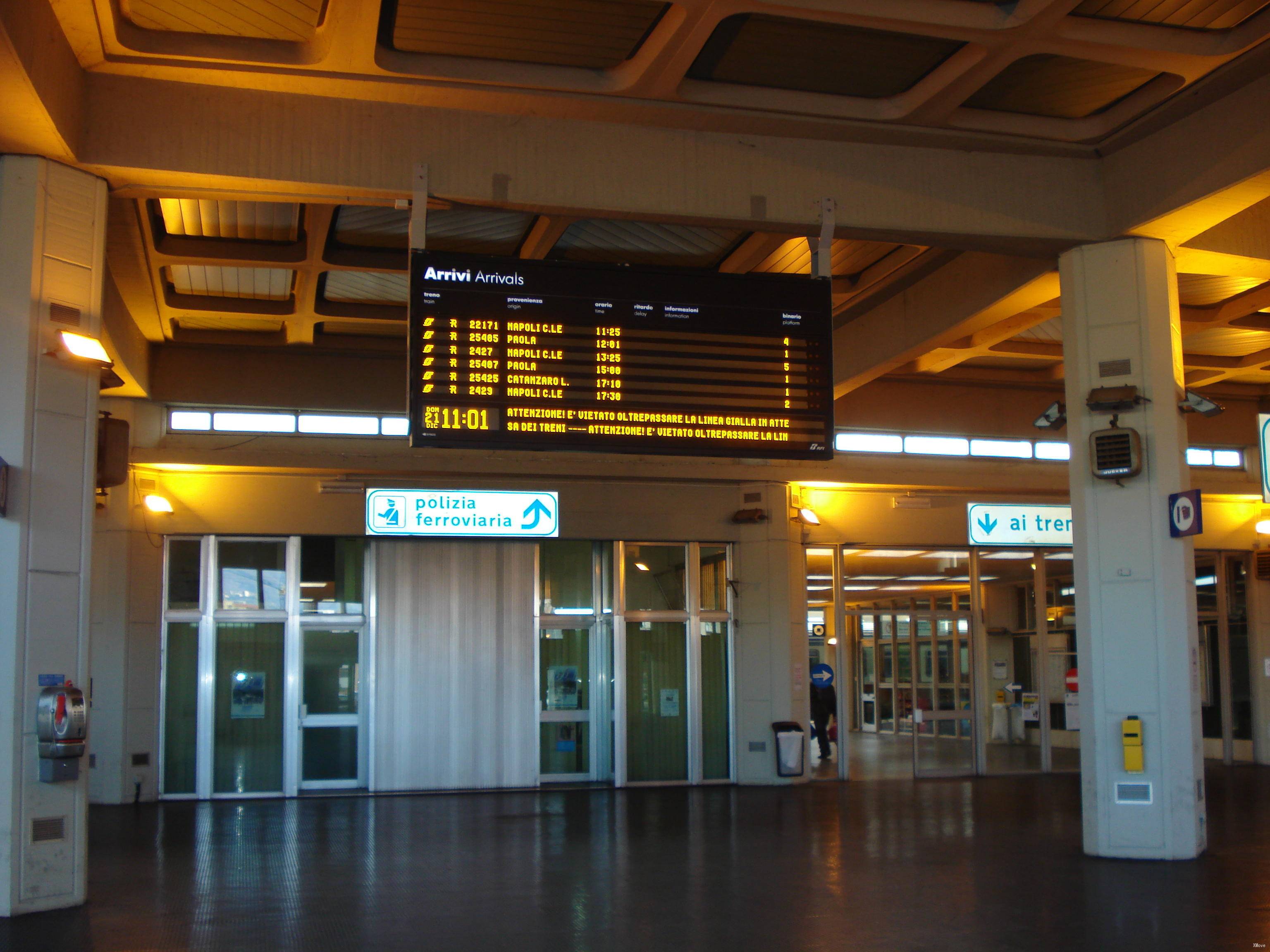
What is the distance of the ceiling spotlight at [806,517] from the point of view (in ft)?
44.4

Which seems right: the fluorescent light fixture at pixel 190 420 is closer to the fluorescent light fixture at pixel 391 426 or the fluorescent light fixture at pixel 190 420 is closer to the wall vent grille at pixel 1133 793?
the fluorescent light fixture at pixel 391 426

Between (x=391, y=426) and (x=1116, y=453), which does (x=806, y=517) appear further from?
(x=1116, y=453)

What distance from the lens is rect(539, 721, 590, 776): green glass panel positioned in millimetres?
12922

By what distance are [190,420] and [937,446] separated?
851 cm

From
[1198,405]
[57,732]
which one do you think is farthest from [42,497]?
[1198,405]

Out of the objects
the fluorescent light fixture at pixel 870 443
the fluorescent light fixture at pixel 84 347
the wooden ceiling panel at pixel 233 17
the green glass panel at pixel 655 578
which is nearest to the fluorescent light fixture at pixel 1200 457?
the fluorescent light fixture at pixel 870 443

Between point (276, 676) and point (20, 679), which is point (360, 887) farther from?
point (276, 676)

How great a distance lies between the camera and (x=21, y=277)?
256 inches

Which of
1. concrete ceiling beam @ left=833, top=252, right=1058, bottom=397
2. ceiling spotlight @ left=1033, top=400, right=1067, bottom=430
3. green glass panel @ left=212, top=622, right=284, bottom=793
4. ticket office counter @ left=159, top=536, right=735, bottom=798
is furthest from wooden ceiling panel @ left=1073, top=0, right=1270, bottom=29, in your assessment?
green glass panel @ left=212, top=622, right=284, bottom=793

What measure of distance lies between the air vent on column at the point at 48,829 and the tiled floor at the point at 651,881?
1.30ft

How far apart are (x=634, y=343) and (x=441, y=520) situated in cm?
616

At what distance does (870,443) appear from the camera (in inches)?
550

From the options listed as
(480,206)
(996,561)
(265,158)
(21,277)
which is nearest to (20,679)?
(21,277)

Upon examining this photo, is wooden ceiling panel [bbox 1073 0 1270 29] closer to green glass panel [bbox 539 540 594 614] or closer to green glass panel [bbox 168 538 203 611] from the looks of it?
green glass panel [bbox 539 540 594 614]
